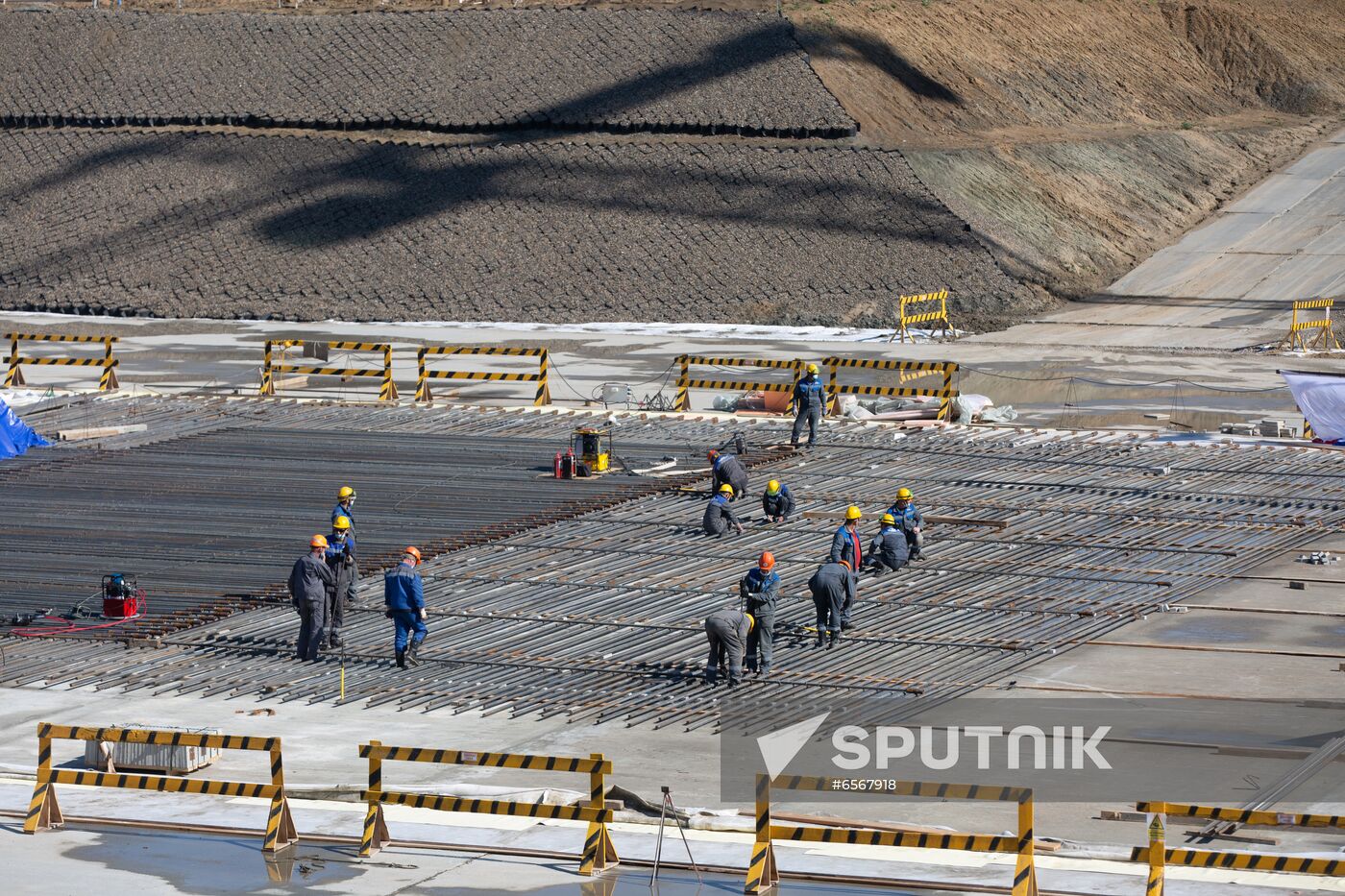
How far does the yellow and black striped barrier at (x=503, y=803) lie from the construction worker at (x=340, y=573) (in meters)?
7.30

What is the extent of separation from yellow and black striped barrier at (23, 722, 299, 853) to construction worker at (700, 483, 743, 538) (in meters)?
13.2

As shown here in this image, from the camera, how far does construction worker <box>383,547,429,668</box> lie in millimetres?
21703

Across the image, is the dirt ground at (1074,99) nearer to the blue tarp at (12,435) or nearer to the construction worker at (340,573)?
the blue tarp at (12,435)

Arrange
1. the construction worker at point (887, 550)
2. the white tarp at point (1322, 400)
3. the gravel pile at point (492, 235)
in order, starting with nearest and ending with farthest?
the construction worker at point (887, 550) → the white tarp at point (1322, 400) → the gravel pile at point (492, 235)

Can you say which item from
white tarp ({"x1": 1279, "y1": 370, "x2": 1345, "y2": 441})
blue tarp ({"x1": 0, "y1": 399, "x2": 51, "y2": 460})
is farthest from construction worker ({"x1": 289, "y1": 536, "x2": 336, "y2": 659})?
white tarp ({"x1": 1279, "y1": 370, "x2": 1345, "y2": 441})

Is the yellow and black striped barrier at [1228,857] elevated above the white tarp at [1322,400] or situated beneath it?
situated beneath

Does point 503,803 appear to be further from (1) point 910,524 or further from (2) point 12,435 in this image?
(2) point 12,435

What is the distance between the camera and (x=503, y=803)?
15.2m

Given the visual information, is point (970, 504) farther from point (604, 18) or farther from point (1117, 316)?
point (604, 18)

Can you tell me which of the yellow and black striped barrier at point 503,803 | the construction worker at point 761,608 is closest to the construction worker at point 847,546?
the construction worker at point 761,608

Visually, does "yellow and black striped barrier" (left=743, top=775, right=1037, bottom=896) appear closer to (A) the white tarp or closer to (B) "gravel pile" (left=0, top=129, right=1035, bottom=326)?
(A) the white tarp

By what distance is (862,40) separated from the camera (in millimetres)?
68812

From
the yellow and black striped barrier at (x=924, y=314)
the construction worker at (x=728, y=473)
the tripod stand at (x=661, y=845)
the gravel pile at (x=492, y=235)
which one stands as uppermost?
the gravel pile at (x=492, y=235)

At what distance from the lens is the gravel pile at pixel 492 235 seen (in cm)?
5769
